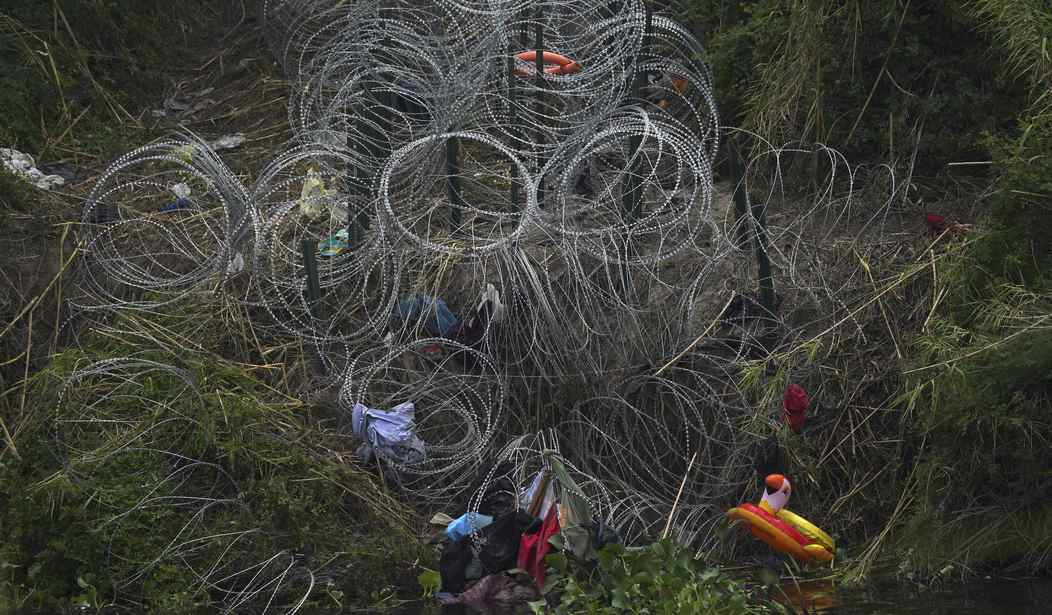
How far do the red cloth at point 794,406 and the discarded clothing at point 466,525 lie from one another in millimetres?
1737

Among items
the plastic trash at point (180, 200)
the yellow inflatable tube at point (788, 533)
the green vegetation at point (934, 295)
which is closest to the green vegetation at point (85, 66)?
the plastic trash at point (180, 200)

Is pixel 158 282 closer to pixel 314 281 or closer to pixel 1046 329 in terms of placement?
pixel 314 281

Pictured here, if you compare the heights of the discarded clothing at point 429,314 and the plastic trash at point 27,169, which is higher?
the discarded clothing at point 429,314

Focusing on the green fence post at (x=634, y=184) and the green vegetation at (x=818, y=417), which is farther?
the green fence post at (x=634, y=184)

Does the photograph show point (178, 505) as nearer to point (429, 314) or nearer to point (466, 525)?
point (466, 525)

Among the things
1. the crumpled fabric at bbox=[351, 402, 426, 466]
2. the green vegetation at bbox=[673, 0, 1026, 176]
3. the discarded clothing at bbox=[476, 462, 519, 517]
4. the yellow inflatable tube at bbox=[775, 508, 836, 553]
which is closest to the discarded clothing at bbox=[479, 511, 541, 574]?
the discarded clothing at bbox=[476, 462, 519, 517]

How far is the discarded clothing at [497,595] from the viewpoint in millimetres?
7344

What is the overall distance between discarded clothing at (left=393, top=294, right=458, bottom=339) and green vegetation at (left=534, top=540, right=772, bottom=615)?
2542mm

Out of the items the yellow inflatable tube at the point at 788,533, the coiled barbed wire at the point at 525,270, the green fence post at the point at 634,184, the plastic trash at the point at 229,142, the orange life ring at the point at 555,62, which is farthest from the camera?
the plastic trash at the point at 229,142

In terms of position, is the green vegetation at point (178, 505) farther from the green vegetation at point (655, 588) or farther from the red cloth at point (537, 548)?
the green vegetation at point (655, 588)

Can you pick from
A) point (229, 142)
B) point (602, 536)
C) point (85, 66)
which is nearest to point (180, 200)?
point (229, 142)

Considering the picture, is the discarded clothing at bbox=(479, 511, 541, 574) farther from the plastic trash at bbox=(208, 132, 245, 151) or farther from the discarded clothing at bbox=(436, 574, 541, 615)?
the plastic trash at bbox=(208, 132, 245, 151)

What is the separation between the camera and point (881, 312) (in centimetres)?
856

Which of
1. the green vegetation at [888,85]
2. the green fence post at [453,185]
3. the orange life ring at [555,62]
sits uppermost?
the green vegetation at [888,85]
